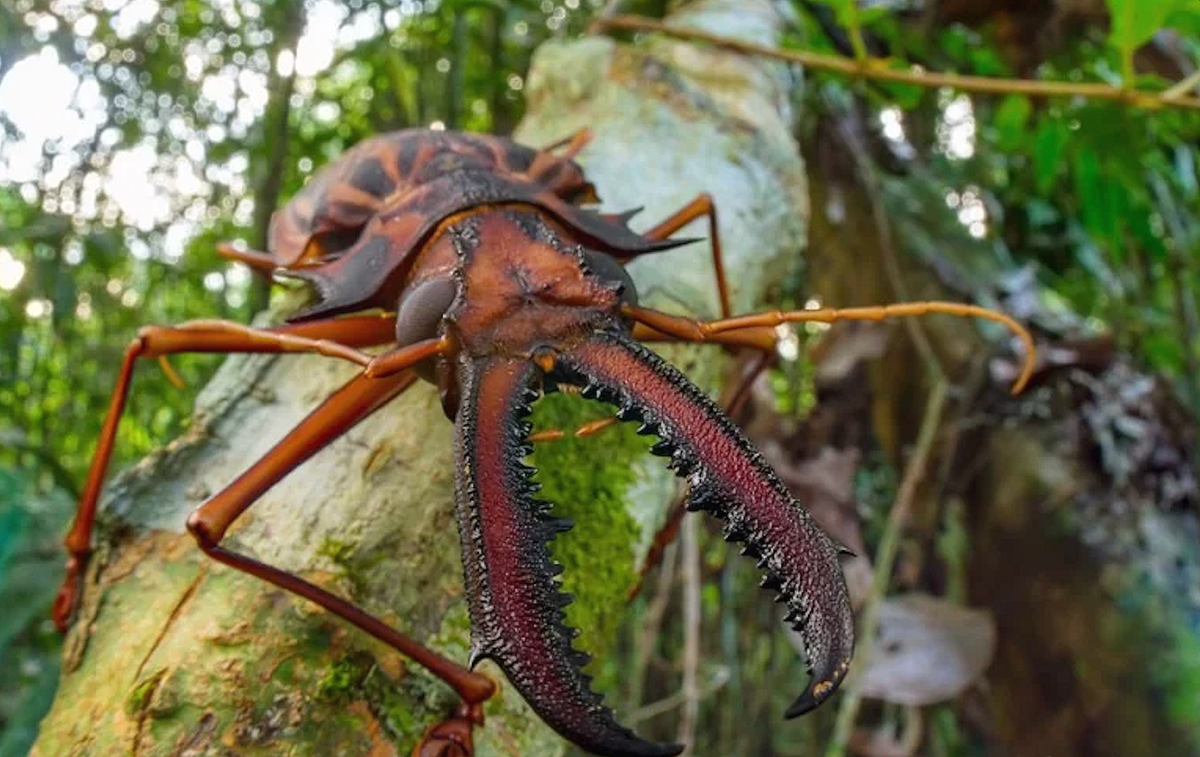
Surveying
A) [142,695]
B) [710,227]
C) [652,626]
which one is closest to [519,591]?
[142,695]

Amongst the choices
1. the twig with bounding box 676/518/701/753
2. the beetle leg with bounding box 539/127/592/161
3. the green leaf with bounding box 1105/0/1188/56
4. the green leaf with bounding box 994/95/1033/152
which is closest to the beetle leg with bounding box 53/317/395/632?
the beetle leg with bounding box 539/127/592/161

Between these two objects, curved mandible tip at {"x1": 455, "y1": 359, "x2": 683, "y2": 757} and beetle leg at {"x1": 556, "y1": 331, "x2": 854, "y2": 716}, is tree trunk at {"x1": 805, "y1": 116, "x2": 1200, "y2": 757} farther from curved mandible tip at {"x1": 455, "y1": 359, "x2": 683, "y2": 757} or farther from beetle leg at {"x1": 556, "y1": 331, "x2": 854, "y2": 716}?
curved mandible tip at {"x1": 455, "y1": 359, "x2": 683, "y2": 757}

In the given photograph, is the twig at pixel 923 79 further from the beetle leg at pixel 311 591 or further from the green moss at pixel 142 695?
the green moss at pixel 142 695

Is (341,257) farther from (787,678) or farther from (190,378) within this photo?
(190,378)

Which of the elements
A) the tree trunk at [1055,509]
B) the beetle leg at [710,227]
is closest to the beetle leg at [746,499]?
the beetle leg at [710,227]

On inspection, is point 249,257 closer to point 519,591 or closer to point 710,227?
point 710,227
